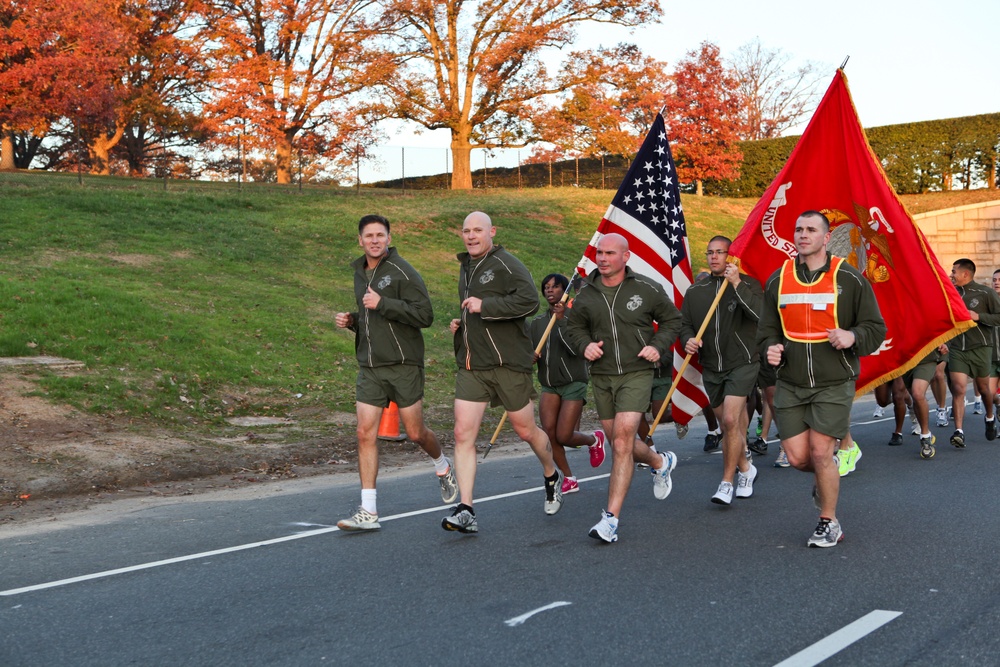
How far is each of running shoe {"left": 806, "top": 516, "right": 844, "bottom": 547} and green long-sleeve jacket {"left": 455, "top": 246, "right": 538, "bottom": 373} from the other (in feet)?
7.04

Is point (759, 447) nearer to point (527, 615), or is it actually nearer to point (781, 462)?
point (781, 462)

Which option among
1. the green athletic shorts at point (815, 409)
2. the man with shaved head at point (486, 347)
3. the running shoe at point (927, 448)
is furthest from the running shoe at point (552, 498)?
the running shoe at point (927, 448)

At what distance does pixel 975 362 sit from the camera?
1202 cm

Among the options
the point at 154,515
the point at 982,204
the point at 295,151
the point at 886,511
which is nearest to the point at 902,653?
the point at 886,511

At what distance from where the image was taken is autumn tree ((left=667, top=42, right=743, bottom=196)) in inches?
1545

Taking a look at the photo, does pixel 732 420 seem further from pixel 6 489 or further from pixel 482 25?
pixel 482 25

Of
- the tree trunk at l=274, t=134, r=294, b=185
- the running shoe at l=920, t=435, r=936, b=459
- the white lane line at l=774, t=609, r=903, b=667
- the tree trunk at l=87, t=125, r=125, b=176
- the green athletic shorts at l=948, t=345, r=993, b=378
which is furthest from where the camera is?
the tree trunk at l=87, t=125, r=125, b=176

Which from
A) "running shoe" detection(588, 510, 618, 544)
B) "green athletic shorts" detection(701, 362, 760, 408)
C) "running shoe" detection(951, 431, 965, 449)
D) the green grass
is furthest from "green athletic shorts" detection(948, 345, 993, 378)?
"running shoe" detection(588, 510, 618, 544)

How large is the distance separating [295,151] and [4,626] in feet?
109

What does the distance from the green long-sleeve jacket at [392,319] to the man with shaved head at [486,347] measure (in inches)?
11.8

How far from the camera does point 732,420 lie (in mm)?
8297

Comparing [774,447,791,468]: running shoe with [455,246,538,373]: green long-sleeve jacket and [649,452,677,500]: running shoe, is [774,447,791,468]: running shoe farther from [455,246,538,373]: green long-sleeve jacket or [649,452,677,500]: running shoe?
[455,246,538,373]: green long-sleeve jacket


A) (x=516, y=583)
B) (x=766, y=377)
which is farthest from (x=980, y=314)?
(x=516, y=583)

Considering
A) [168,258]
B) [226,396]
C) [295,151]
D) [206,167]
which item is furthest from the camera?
[206,167]
